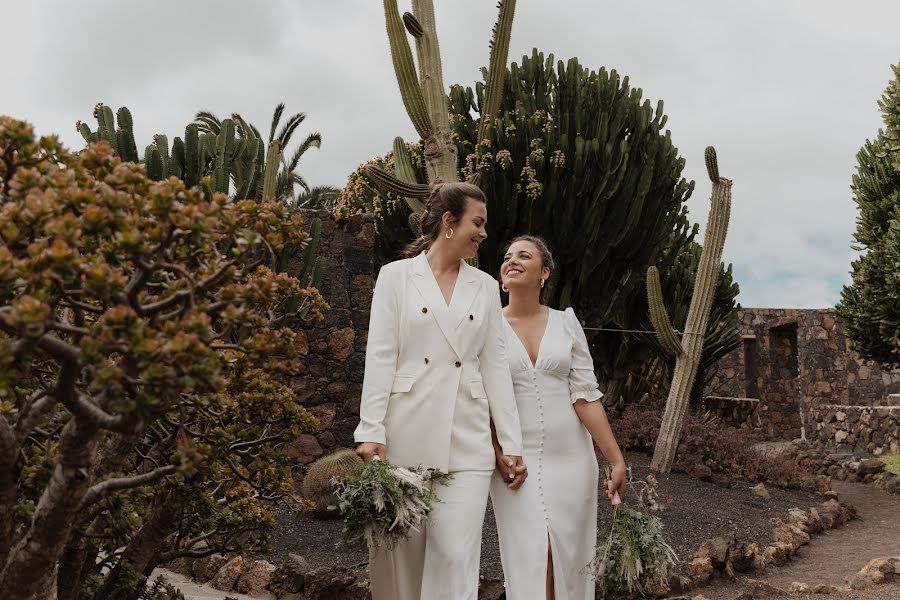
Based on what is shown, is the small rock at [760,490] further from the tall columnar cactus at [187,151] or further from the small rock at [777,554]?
the tall columnar cactus at [187,151]

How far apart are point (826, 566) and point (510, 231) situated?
18.7 ft

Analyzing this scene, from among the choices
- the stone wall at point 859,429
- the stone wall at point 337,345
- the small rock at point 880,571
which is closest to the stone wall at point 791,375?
the stone wall at point 859,429

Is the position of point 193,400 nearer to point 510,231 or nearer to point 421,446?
point 421,446

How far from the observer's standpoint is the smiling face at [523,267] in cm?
423

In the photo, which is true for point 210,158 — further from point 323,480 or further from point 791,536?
point 791,536

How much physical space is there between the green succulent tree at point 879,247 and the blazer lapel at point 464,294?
11.2 meters

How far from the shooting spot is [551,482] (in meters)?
4.01

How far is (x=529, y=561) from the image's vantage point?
3.85 meters

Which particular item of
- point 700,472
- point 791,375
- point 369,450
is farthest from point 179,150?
point 791,375

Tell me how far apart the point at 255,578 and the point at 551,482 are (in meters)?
2.96

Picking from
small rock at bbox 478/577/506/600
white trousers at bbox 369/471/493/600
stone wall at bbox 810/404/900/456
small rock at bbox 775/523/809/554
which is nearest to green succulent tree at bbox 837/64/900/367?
stone wall at bbox 810/404/900/456

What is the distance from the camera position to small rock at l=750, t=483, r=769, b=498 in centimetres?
1015

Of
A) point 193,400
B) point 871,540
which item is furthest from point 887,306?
point 193,400

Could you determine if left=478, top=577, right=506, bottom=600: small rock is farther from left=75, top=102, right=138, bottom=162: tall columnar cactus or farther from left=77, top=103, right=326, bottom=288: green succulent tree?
left=75, top=102, right=138, bottom=162: tall columnar cactus
